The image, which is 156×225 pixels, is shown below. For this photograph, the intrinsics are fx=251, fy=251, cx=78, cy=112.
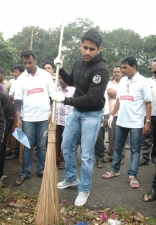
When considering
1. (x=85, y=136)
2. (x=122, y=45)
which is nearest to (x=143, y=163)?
(x=85, y=136)

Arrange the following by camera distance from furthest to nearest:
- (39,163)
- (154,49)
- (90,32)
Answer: (154,49) < (39,163) < (90,32)

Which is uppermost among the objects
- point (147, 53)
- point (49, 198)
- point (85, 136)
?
point (147, 53)

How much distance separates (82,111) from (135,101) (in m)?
1.04

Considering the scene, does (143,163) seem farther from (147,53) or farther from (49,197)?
(147,53)

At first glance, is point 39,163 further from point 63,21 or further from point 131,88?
point 63,21

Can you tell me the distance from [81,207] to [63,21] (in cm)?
222

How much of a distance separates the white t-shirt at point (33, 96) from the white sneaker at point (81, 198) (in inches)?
50.8

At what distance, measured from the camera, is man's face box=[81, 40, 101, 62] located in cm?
296

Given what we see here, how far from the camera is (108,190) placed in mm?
3629

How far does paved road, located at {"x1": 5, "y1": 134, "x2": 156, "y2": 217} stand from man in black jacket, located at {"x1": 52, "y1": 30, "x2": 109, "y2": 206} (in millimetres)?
253

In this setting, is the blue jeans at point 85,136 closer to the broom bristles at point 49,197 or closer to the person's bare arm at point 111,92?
the broom bristles at point 49,197

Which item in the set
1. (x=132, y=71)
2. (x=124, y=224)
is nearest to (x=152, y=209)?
(x=124, y=224)

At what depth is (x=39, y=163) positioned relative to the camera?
13.2 feet

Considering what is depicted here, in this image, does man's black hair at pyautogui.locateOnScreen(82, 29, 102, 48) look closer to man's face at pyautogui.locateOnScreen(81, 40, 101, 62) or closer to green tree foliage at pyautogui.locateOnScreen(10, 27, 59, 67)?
man's face at pyautogui.locateOnScreen(81, 40, 101, 62)
